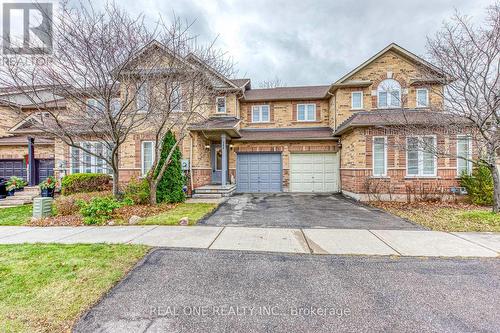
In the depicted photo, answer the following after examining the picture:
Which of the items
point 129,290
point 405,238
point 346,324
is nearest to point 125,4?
point 129,290

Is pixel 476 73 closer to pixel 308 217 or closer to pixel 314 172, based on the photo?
pixel 308 217

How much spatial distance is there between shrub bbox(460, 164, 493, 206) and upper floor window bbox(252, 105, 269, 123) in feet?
37.7

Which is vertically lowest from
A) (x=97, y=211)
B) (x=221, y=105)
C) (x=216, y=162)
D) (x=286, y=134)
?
(x=97, y=211)

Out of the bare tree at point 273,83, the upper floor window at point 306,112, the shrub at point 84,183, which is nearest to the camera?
the shrub at point 84,183

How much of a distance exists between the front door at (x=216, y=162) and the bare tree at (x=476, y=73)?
12.2m

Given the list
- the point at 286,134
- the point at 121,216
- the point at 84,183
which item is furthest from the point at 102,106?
the point at 286,134

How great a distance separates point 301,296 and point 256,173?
12911mm

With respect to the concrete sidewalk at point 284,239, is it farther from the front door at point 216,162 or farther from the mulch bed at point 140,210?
the front door at point 216,162

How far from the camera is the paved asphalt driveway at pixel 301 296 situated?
283cm

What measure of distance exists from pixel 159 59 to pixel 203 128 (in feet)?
14.5

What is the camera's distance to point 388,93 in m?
13.9

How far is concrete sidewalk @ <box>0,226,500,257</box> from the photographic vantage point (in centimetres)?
518

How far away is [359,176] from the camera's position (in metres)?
12.3

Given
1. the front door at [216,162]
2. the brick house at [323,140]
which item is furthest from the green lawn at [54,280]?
the front door at [216,162]
